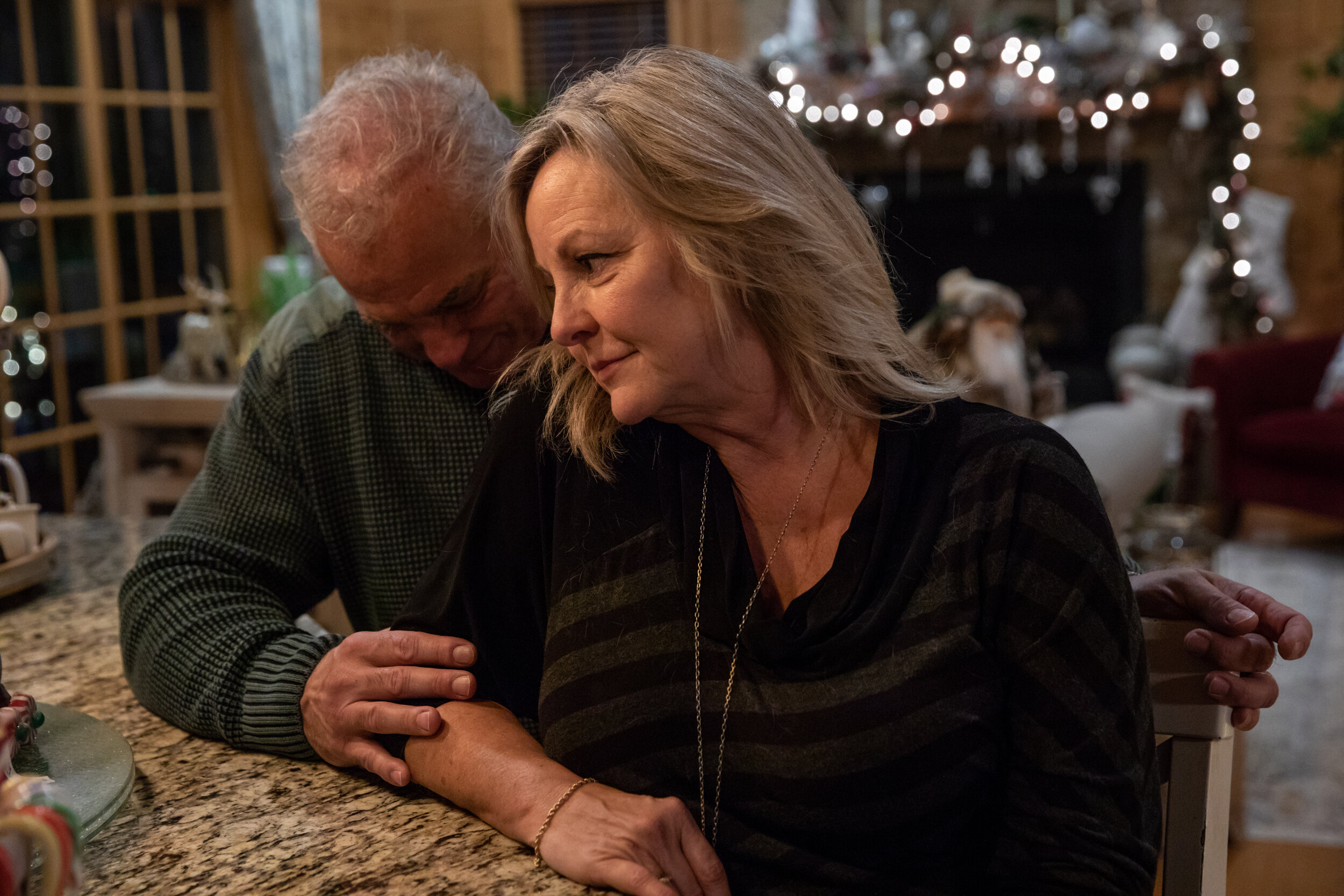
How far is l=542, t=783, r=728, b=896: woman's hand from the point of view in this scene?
817 mm

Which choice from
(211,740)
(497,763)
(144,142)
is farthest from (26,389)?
(497,763)

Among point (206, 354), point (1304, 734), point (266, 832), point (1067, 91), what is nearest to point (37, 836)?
point (266, 832)

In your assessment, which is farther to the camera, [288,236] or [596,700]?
[288,236]

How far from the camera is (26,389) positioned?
4.45 metres

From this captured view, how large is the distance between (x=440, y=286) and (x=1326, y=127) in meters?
4.86

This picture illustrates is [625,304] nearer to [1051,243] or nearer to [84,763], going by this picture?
[84,763]

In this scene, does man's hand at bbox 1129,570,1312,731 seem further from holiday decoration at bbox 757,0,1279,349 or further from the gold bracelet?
holiday decoration at bbox 757,0,1279,349

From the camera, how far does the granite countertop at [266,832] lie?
823mm

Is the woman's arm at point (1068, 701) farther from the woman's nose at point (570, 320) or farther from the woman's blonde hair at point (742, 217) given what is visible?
the woman's nose at point (570, 320)

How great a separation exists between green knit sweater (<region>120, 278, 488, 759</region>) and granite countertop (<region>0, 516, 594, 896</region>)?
0.19 meters

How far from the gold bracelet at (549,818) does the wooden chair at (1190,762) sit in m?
0.50

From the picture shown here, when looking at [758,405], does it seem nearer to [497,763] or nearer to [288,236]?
[497,763]

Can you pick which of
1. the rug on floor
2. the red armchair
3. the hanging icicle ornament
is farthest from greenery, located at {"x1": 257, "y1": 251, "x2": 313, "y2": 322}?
the red armchair

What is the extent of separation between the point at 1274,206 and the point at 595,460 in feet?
17.5
